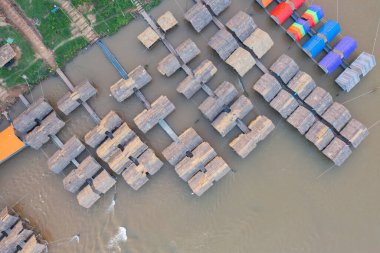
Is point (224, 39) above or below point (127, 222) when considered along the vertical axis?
above

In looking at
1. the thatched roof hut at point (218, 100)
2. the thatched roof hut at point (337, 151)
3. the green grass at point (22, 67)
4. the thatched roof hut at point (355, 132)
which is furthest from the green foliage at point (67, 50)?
the thatched roof hut at point (355, 132)

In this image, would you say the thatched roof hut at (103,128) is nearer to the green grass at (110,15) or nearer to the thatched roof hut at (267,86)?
the green grass at (110,15)

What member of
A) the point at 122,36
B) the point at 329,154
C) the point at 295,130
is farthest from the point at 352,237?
the point at 122,36

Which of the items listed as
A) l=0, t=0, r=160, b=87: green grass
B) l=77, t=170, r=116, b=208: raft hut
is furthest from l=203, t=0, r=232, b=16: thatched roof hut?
l=77, t=170, r=116, b=208: raft hut

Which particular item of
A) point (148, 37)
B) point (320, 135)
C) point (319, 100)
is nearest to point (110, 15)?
point (148, 37)

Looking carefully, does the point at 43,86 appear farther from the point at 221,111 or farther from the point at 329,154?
the point at 329,154
